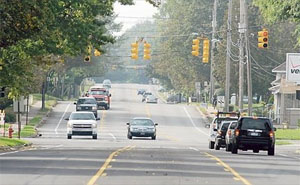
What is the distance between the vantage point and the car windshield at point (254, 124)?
41375mm

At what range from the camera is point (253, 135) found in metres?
41.2

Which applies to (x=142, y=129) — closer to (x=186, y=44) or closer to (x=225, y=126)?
(x=225, y=126)

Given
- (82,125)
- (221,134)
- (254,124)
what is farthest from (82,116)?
(254,124)

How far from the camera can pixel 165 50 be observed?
452ft

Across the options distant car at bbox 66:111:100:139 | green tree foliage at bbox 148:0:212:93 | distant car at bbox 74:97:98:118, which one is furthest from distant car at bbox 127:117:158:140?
green tree foliage at bbox 148:0:212:93

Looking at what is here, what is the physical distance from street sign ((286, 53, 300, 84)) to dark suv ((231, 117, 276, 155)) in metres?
14.9

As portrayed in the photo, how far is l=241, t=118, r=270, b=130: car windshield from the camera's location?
41.4 m

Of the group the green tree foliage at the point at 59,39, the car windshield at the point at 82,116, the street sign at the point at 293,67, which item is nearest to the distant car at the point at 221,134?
the green tree foliage at the point at 59,39

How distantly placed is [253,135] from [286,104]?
5418cm

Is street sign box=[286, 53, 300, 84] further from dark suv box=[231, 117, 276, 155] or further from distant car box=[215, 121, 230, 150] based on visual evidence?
dark suv box=[231, 117, 276, 155]

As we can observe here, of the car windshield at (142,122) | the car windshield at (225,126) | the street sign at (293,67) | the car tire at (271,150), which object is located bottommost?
the car tire at (271,150)

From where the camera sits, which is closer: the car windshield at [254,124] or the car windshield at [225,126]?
the car windshield at [254,124]

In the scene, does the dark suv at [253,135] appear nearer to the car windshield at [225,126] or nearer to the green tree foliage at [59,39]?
the car windshield at [225,126]

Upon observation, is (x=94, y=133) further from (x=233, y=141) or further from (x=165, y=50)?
(x=165, y=50)
